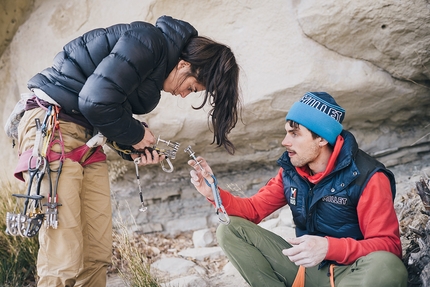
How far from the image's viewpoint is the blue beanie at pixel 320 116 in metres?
2.88

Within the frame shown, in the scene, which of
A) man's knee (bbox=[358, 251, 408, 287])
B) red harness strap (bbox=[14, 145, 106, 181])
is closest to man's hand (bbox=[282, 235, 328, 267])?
man's knee (bbox=[358, 251, 408, 287])

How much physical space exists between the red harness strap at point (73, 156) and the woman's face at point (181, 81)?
601 millimetres

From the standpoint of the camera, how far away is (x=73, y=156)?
2838 mm

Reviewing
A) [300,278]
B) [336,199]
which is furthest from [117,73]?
[300,278]

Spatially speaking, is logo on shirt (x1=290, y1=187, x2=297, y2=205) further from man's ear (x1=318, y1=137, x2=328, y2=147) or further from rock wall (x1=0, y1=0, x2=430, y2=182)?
rock wall (x1=0, y1=0, x2=430, y2=182)

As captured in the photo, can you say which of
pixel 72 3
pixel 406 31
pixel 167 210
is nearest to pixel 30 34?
pixel 72 3

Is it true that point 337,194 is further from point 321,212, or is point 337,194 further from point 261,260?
point 261,260

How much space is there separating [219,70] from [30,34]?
3.38 meters

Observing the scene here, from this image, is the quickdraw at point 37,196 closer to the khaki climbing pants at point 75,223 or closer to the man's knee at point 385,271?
the khaki climbing pants at point 75,223

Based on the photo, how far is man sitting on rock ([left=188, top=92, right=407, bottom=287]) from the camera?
258cm

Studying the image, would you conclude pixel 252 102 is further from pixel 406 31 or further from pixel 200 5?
pixel 406 31

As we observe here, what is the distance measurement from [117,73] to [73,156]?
0.63m

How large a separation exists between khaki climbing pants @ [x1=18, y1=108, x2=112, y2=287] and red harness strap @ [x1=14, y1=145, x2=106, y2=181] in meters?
0.03

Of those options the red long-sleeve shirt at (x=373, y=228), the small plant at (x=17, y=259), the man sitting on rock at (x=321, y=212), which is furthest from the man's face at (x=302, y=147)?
the small plant at (x=17, y=259)
